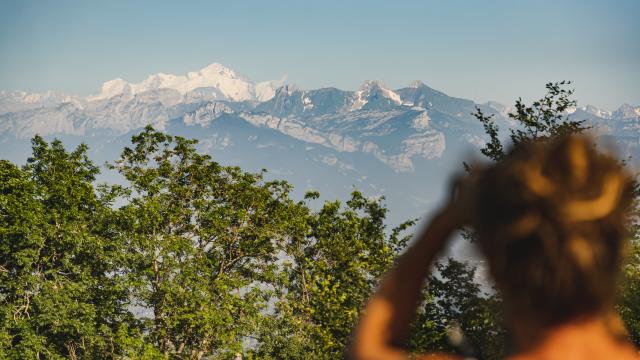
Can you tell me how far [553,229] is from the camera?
1.57 metres

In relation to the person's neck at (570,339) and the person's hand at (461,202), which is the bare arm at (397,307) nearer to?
the person's hand at (461,202)

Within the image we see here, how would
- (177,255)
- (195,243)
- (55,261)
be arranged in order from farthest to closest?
1. (195,243)
2. (177,255)
3. (55,261)

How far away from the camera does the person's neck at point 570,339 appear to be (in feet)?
5.26

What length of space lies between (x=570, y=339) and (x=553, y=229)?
34 cm

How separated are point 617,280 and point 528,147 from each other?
1.59 feet

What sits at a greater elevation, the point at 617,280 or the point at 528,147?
the point at 528,147

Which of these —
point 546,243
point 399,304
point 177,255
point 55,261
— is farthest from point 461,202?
point 55,261

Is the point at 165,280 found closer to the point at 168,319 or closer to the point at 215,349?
the point at 168,319

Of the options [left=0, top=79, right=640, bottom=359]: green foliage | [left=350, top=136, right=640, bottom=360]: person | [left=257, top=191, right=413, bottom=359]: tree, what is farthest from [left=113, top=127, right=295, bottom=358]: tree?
[left=350, top=136, right=640, bottom=360]: person

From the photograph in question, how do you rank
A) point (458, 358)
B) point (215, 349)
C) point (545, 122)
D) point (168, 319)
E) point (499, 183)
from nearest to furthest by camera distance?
point (499, 183) → point (458, 358) → point (545, 122) → point (168, 319) → point (215, 349)

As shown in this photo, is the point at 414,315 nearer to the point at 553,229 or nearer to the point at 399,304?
the point at 399,304

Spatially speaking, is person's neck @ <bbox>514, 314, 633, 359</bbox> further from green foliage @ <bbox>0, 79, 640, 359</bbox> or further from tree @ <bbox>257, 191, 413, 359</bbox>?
green foliage @ <bbox>0, 79, 640, 359</bbox>

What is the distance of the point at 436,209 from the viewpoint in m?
1.70

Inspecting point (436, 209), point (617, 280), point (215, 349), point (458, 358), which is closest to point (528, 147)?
point (436, 209)
